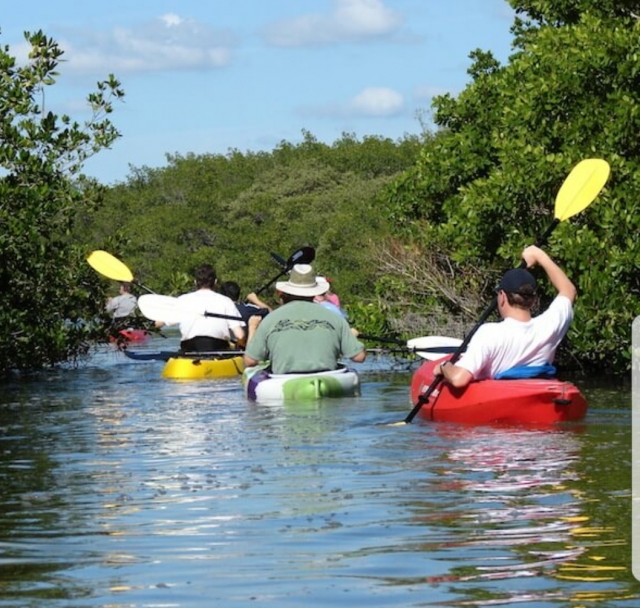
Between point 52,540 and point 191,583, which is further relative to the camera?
→ point 52,540

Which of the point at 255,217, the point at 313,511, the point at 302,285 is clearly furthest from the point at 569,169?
the point at 255,217

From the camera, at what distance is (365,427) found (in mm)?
12523

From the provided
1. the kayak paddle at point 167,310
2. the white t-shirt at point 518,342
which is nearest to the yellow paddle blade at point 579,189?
the white t-shirt at point 518,342

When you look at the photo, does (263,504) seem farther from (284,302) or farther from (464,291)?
(464,291)

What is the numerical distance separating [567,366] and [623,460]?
30.7 feet

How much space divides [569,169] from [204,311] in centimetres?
458

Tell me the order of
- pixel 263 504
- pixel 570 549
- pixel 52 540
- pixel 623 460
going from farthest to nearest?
pixel 623 460
pixel 263 504
pixel 52 540
pixel 570 549

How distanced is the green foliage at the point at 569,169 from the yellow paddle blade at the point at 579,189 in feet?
6.92

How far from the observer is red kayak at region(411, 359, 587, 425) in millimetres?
11727

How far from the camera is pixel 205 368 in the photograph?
19156mm

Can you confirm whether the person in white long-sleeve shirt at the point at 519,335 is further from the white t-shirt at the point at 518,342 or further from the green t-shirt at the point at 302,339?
the green t-shirt at the point at 302,339

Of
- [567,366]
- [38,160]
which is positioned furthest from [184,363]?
[567,366]

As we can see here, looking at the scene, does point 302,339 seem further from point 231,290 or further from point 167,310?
point 231,290

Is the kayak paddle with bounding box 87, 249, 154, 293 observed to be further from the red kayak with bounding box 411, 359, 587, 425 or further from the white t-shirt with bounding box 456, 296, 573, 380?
the white t-shirt with bounding box 456, 296, 573, 380
